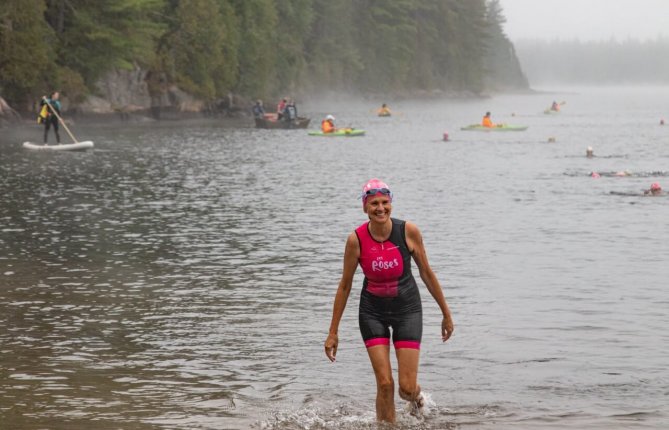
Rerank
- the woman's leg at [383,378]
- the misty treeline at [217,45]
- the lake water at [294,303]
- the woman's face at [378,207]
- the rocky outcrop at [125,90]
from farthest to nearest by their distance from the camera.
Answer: the rocky outcrop at [125,90] < the misty treeline at [217,45] < the lake water at [294,303] < the woman's leg at [383,378] < the woman's face at [378,207]

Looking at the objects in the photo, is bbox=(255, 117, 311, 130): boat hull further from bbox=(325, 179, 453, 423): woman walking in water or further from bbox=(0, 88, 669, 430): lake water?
bbox=(325, 179, 453, 423): woman walking in water

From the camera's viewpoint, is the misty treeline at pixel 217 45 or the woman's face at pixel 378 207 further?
the misty treeline at pixel 217 45

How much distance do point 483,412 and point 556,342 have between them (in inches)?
126

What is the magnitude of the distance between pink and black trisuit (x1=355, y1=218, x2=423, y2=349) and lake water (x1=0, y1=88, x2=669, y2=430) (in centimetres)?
105

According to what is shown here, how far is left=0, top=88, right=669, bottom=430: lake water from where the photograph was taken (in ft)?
37.6

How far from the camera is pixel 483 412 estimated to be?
11250 millimetres

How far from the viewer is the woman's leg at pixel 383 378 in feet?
32.4

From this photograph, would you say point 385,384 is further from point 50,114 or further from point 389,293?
point 50,114

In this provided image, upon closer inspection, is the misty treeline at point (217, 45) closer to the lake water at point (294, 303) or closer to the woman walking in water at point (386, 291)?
the lake water at point (294, 303)

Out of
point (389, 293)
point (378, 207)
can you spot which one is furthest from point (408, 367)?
point (378, 207)

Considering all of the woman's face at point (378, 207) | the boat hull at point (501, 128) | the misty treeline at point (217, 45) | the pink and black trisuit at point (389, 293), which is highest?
the misty treeline at point (217, 45)

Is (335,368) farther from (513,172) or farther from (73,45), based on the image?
(73,45)

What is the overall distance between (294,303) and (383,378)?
6.72 metres

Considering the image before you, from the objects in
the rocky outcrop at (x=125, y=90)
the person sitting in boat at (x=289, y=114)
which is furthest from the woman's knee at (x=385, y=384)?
the rocky outcrop at (x=125, y=90)
